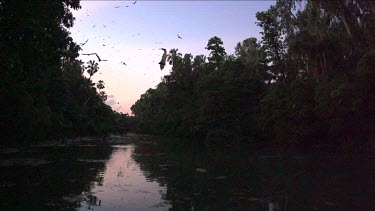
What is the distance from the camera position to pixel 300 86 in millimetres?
40344

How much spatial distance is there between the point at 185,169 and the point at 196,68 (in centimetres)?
5535

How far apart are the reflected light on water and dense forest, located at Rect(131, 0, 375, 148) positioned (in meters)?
21.2

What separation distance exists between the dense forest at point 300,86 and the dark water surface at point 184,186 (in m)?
11.1

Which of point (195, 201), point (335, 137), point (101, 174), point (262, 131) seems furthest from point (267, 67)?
point (195, 201)

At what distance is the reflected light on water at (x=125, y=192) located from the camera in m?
12.6

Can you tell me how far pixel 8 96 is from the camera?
19.1 metres

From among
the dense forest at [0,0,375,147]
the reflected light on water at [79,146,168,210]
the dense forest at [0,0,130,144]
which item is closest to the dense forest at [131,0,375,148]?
the dense forest at [0,0,375,147]

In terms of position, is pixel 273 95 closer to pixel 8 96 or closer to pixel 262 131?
pixel 262 131

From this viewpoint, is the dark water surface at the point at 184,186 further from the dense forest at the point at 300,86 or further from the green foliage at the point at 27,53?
the dense forest at the point at 300,86

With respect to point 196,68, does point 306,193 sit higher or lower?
lower

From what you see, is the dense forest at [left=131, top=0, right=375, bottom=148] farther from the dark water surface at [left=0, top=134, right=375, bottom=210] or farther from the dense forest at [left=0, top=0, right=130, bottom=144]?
the dense forest at [left=0, top=0, right=130, bottom=144]

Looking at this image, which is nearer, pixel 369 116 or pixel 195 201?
pixel 195 201

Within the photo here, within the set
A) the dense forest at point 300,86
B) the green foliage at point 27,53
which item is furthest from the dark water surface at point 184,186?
the dense forest at point 300,86

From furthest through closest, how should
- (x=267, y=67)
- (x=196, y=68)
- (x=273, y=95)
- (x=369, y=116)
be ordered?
(x=196, y=68), (x=267, y=67), (x=273, y=95), (x=369, y=116)
